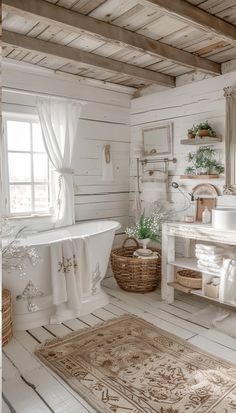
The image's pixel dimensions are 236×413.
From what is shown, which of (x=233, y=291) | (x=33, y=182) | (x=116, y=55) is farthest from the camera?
(x=33, y=182)

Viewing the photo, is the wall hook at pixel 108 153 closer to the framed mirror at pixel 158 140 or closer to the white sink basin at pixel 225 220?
the framed mirror at pixel 158 140

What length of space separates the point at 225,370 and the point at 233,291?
2.31 feet

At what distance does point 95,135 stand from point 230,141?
5.31 ft

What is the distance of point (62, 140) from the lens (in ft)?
12.1

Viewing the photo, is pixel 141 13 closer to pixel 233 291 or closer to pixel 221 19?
pixel 221 19

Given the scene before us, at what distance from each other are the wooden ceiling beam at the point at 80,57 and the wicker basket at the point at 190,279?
2.07 meters

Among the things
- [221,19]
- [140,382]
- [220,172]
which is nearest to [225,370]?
[140,382]

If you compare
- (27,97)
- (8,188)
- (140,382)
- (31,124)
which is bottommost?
(140,382)

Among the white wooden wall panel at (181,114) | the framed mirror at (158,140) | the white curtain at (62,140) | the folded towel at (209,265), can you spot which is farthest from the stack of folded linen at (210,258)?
the white curtain at (62,140)

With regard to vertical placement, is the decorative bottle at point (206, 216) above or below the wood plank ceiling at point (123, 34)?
below

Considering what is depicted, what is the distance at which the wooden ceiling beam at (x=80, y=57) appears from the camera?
2.72 metres

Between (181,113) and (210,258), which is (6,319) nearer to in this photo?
(210,258)

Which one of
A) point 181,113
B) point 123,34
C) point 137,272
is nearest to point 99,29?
point 123,34

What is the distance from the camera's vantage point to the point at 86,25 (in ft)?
7.91
